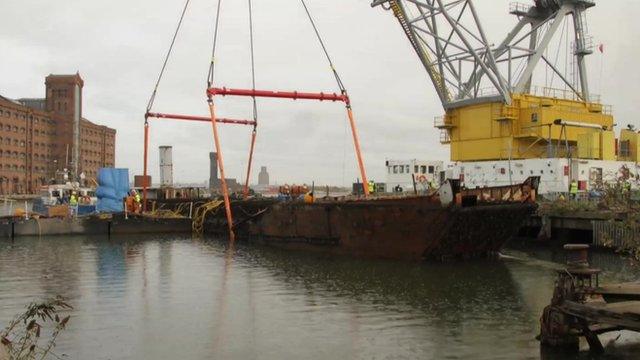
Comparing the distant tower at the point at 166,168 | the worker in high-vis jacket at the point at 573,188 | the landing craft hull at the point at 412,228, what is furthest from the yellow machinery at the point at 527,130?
the distant tower at the point at 166,168

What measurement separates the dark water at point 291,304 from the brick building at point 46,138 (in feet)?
363

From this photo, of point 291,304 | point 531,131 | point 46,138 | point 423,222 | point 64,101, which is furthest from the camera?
point 64,101

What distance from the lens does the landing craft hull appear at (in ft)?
67.9

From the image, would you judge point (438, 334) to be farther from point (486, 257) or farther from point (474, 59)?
point (474, 59)

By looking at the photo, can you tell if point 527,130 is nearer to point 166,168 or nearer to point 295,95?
point 295,95

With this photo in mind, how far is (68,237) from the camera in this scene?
111ft

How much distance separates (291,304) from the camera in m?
14.4

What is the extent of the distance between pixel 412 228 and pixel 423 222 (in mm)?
621

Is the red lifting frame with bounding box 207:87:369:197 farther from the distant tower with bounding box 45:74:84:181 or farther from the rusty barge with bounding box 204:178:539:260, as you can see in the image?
the distant tower with bounding box 45:74:84:181

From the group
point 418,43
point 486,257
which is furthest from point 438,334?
point 418,43

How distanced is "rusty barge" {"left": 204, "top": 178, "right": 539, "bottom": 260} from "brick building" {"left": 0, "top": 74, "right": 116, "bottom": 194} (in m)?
109

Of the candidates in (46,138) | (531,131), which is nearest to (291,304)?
(531,131)

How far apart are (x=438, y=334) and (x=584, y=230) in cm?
1795

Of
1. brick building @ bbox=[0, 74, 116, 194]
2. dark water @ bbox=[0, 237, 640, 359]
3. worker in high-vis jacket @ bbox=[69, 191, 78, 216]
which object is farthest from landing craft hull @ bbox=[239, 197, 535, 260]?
brick building @ bbox=[0, 74, 116, 194]
